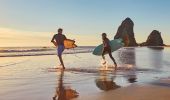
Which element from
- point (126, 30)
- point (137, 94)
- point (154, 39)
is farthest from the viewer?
point (154, 39)

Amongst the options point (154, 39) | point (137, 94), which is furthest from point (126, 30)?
point (137, 94)

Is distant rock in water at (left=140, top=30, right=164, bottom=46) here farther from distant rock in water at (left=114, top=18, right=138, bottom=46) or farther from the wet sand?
the wet sand

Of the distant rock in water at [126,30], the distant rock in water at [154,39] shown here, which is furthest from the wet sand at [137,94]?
the distant rock in water at [154,39]

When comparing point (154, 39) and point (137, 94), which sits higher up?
point (154, 39)

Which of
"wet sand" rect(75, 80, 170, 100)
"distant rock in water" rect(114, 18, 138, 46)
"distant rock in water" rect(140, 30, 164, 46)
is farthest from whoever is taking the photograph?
"distant rock in water" rect(140, 30, 164, 46)

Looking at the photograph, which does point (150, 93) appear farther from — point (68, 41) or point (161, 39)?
point (161, 39)

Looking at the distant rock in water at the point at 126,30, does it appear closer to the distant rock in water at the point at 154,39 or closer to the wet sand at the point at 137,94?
the distant rock in water at the point at 154,39

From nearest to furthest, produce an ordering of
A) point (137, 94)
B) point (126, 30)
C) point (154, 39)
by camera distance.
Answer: point (137, 94) < point (126, 30) < point (154, 39)

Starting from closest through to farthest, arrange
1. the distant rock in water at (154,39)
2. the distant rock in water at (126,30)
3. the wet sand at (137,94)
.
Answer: the wet sand at (137,94), the distant rock in water at (126,30), the distant rock in water at (154,39)

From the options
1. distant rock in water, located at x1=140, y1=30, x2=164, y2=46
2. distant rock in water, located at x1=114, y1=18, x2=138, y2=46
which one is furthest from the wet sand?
distant rock in water, located at x1=140, y1=30, x2=164, y2=46

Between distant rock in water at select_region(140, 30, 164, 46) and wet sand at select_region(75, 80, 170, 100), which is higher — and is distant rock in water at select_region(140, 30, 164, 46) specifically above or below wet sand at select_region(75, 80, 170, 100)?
above

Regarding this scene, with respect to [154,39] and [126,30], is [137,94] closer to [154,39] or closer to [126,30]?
[126,30]

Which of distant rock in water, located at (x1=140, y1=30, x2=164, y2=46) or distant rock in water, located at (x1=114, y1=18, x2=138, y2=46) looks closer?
distant rock in water, located at (x1=114, y1=18, x2=138, y2=46)

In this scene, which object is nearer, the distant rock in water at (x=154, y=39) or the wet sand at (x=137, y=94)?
the wet sand at (x=137, y=94)
